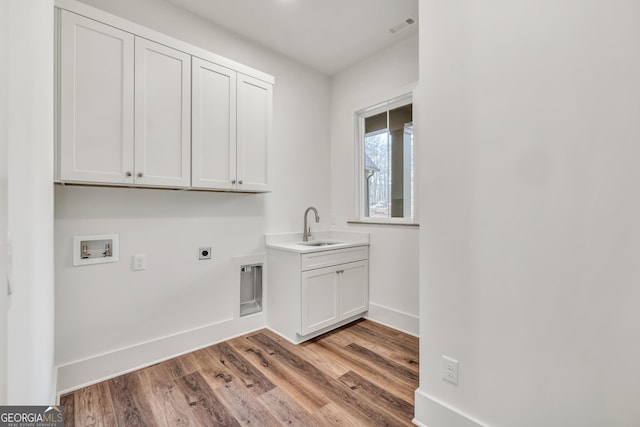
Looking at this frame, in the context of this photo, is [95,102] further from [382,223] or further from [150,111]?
[382,223]

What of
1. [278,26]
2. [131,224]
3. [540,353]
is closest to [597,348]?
[540,353]

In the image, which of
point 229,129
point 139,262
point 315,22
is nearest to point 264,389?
point 139,262

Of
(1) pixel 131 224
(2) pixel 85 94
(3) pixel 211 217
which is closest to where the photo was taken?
(2) pixel 85 94

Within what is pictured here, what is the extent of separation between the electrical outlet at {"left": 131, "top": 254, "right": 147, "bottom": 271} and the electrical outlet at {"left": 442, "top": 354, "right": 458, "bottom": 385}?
2.08 meters

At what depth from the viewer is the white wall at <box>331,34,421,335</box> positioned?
8.87 feet

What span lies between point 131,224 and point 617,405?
2734mm

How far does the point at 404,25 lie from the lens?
8.34 ft

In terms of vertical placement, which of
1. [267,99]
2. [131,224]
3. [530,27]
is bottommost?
[131,224]

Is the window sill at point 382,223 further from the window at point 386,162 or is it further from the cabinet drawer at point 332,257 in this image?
the cabinet drawer at point 332,257

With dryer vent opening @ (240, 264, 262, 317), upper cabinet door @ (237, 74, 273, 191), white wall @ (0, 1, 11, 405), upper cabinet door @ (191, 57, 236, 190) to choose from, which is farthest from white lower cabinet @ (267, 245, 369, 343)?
white wall @ (0, 1, 11, 405)

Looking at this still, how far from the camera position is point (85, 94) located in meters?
1.68

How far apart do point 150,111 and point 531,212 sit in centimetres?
227

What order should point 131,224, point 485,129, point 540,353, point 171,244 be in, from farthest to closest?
1. point 171,244
2. point 131,224
3. point 485,129
4. point 540,353

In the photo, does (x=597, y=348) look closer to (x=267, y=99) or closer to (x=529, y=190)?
(x=529, y=190)
